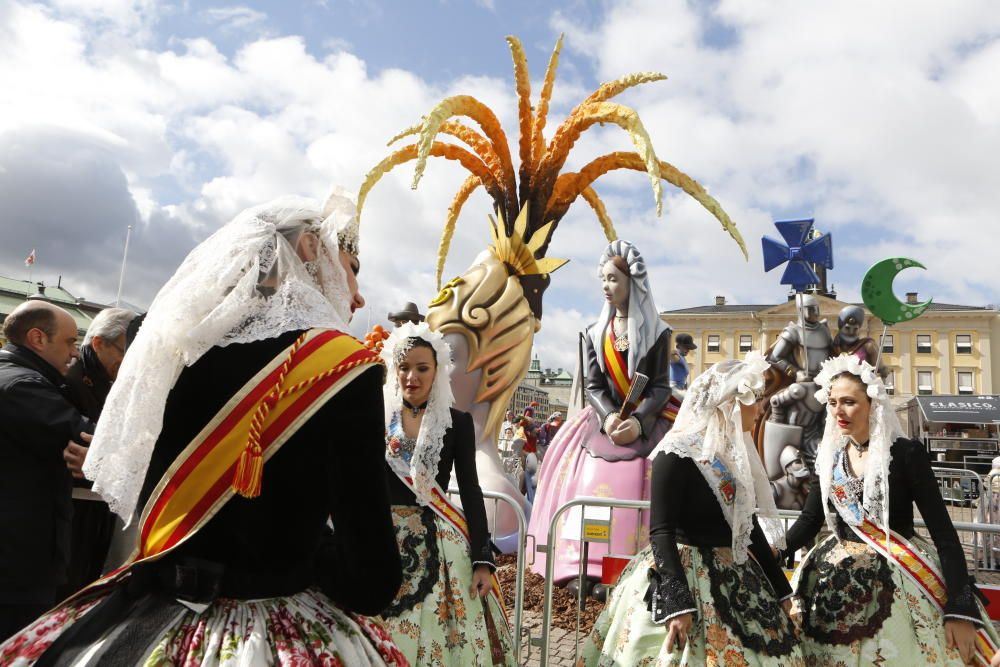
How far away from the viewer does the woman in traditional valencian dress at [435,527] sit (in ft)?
9.73

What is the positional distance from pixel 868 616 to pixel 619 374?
8.53 feet

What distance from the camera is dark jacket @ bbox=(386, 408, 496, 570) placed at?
318cm

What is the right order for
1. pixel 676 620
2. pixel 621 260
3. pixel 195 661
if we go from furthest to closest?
pixel 621 260
pixel 676 620
pixel 195 661

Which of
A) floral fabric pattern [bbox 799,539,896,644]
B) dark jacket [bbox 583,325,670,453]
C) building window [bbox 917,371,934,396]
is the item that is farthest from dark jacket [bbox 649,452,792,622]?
building window [bbox 917,371,934,396]

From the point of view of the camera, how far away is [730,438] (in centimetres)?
296

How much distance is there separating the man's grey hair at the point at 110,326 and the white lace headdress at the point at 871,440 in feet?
10.2

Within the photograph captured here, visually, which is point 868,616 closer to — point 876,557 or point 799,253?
point 876,557

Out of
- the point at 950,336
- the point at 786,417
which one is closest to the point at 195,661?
the point at 786,417

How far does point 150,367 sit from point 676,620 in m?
1.92

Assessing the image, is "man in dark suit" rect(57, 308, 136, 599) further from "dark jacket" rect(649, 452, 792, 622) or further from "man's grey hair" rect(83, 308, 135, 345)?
"dark jacket" rect(649, 452, 792, 622)

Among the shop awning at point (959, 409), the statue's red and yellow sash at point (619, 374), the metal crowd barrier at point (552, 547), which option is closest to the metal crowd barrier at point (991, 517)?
the statue's red and yellow sash at point (619, 374)

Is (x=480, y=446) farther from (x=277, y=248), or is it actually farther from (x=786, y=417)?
(x=277, y=248)

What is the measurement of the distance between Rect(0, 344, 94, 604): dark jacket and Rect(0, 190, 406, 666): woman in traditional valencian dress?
1.40m

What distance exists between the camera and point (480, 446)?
21.2 ft
